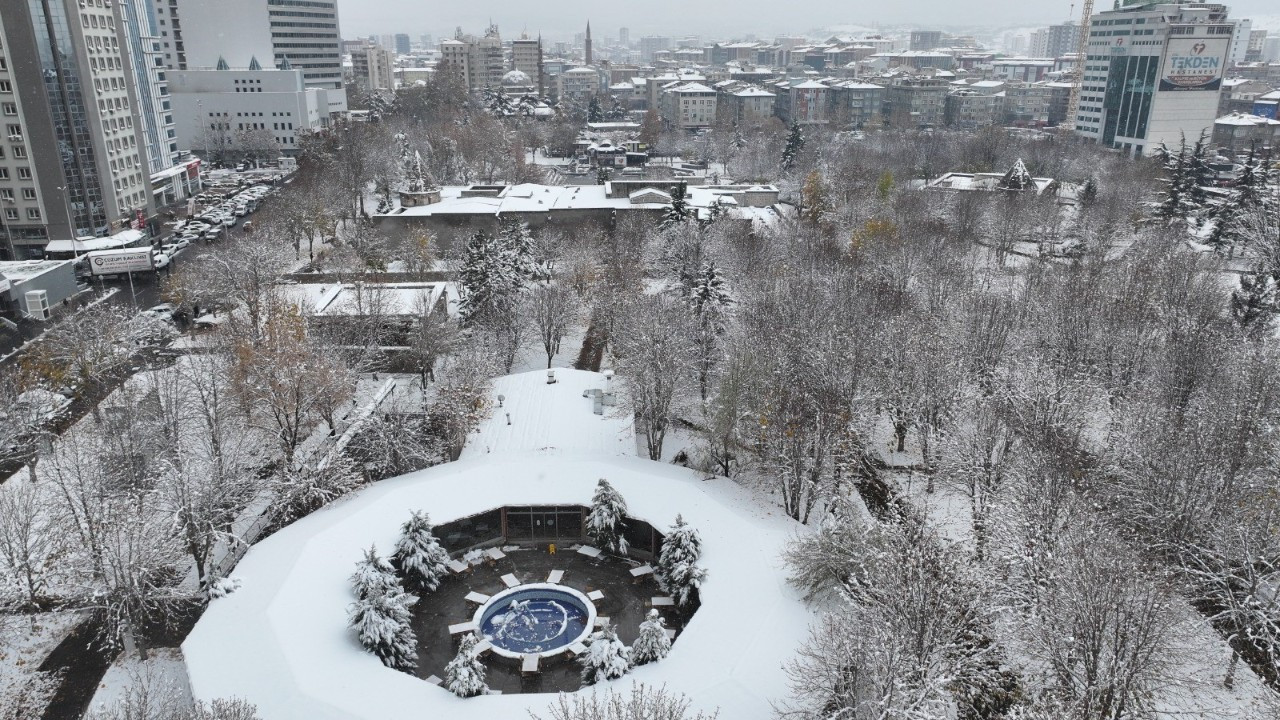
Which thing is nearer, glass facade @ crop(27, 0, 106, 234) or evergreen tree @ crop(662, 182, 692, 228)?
glass facade @ crop(27, 0, 106, 234)

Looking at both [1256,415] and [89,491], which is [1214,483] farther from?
[89,491]

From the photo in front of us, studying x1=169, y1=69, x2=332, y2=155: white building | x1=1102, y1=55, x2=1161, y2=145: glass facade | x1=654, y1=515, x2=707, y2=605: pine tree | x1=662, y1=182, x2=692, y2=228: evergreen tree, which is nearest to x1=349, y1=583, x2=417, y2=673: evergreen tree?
x1=654, y1=515, x2=707, y2=605: pine tree

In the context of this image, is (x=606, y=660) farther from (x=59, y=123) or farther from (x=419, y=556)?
(x=59, y=123)

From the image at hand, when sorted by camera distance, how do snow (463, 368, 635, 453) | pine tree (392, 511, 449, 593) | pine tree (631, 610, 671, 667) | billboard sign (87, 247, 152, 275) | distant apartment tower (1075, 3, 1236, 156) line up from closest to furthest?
pine tree (631, 610, 671, 667), pine tree (392, 511, 449, 593), snow (463, 368, 635, 453), billboard sign (87, 247, 152, 275), distant apartment tower (1075, 3, 1236, 156)

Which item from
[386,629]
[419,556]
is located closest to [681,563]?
[419,556]

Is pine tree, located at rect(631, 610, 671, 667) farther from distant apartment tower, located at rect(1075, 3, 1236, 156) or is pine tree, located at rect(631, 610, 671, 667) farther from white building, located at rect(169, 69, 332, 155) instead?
distant apartment tower, located at rect(1075, 3, 1236, 156)

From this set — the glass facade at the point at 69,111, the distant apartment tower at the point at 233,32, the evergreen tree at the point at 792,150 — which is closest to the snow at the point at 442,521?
the glass facade at the point at 69,111
